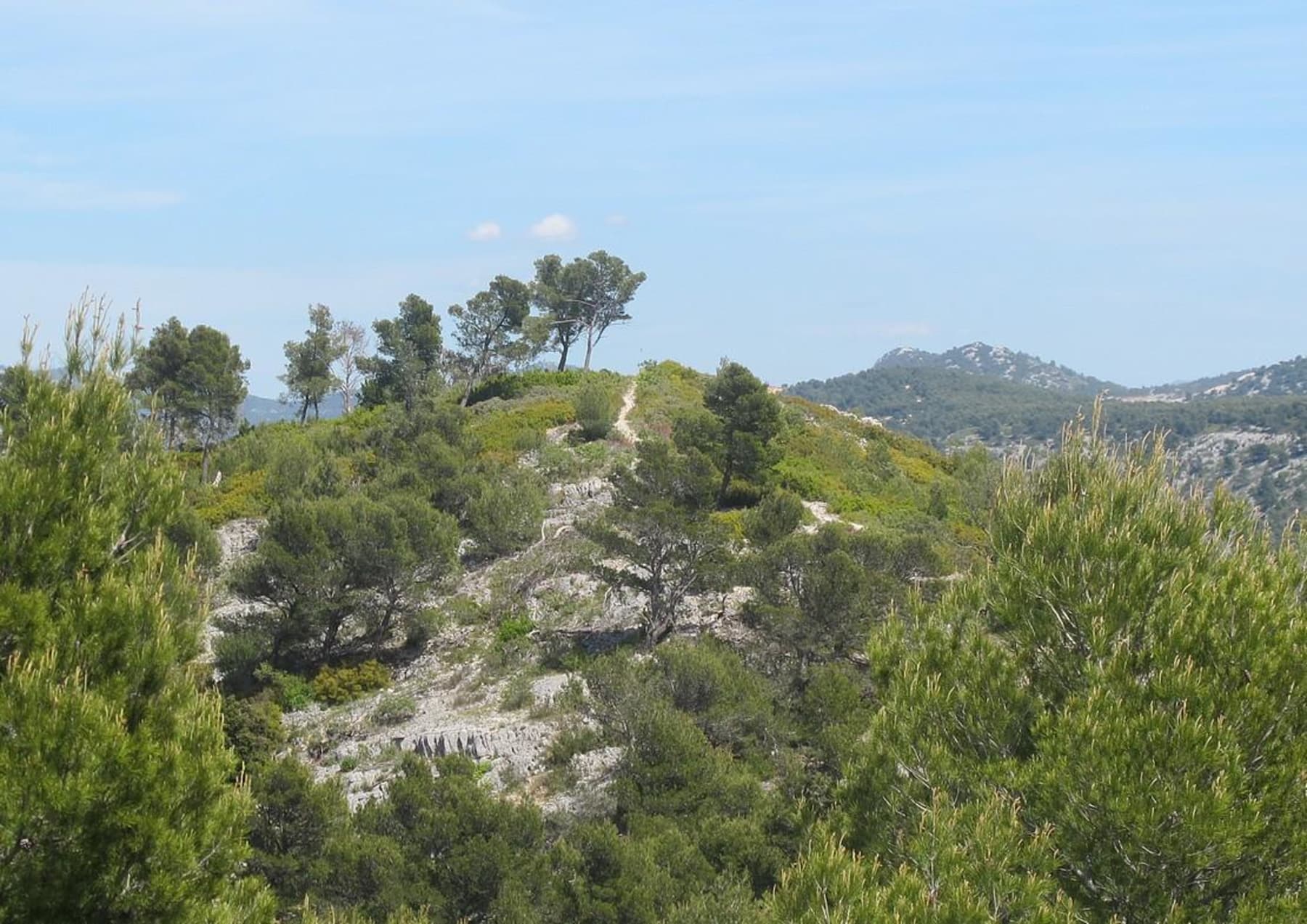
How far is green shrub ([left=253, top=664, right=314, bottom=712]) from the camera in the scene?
3198 cm

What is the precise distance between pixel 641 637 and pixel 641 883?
14.5m

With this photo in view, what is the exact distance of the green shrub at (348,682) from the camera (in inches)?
1267

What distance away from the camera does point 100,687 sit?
9.05 m

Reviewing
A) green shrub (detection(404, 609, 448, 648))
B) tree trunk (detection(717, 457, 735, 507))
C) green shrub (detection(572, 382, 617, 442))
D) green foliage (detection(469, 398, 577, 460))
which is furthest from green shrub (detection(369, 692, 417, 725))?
green shrub (detection(572, 382, 617, 442))

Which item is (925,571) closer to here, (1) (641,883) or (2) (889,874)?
(1) (641,883)

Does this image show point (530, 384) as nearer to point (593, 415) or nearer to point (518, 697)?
point (593, 415)

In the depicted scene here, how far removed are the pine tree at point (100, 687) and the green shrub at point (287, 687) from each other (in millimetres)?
22520

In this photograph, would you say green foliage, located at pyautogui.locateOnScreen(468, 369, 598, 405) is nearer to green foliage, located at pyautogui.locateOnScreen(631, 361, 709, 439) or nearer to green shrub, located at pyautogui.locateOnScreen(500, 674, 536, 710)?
green foliage, located at pyautogui.locateOnScreen(631, 361, 709, 439)

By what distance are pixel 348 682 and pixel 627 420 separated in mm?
26593

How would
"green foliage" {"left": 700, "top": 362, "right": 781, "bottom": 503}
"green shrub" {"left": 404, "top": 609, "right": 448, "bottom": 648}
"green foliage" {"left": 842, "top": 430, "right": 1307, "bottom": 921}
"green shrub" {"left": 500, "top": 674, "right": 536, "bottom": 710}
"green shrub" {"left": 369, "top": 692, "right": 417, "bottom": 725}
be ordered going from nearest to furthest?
"green foliage" {"left": 842, "top": 430, "right": 1307, "bottom": 921} → "green shrub" {"left": 500, "top": 674, "right": 536, "bottom": 710} → "green shrub" {"left": 369, "top": 692, "right": 417, "bottom": 725} → "green shrub" {"left": 404, "top": 609, "right": 448, "bottom": 648} → "green foliage" {"left": 700, "top": 362, "right": 781, "bottom": 503}

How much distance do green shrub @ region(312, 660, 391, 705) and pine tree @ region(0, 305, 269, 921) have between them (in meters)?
22.4

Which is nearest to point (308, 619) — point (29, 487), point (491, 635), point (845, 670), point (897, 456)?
point (491, 635)

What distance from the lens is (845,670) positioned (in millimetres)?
27812

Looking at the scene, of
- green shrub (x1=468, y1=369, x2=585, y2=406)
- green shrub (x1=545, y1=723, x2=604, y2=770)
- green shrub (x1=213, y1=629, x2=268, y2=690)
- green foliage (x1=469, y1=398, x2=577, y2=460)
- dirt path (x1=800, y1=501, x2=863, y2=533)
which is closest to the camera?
green shrub (x1=545, y1=723, x2=604, y2=770)
